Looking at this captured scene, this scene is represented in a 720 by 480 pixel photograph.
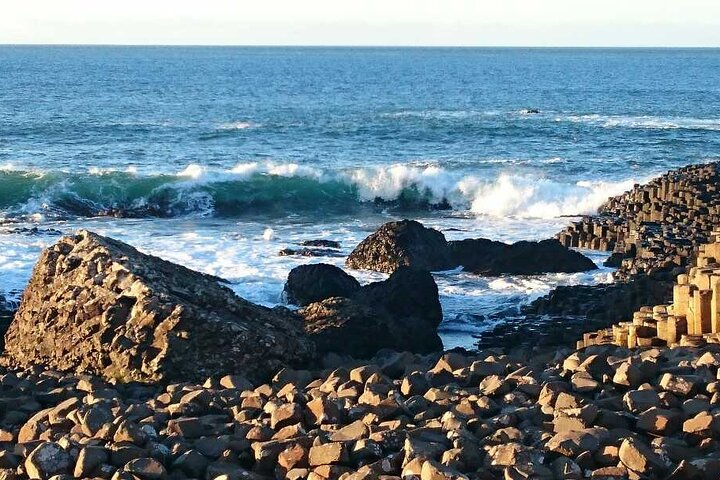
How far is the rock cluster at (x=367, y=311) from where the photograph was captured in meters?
12.7

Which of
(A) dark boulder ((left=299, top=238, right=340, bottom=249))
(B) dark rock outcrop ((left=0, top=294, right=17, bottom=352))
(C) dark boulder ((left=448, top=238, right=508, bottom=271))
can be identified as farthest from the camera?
(A) dark boulder ((left=299, top=238, right=340, bottom=249))

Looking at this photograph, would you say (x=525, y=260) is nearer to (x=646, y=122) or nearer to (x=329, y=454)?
(x=329, y=454)

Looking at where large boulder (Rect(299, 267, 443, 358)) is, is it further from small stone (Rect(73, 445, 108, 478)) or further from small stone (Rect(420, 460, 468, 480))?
small stone (Rect(420, 460, 468, 480))

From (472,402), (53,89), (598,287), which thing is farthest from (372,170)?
(53,89)

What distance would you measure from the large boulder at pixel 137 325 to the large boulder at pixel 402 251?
754 centimetres

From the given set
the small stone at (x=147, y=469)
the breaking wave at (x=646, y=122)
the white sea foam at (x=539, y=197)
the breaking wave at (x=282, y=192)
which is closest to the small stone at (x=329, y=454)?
the small stone at (x=147, y=469)

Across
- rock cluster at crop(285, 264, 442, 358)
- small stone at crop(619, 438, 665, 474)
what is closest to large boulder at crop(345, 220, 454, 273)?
rock cluster at crop(285, 264, 442, 358)

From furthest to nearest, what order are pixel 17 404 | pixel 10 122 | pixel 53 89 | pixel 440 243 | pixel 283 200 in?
pixel 53 89 < pixel 10 122 < pixel 283 200 < pixel 440 243 < pixel 17 404

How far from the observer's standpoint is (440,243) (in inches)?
786

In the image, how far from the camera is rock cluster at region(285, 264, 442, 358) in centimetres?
1273

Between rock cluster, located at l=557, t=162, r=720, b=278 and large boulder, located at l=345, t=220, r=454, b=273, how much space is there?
2869 millimetres

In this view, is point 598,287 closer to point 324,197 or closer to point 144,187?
point 324,197

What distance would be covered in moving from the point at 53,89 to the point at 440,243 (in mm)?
66615

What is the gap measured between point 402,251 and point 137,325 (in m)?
9.32
